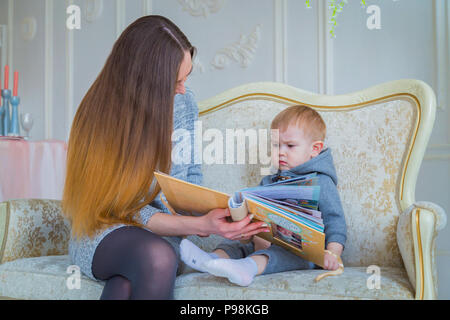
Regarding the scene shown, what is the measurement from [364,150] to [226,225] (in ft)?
2.14

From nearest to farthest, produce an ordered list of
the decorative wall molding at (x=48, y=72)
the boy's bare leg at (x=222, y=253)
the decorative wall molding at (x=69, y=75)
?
the boy's bare leg at (x=222, y=253)
the decorative wall molding at (x=69, y=75)
the decorative wall molding at (x=48, y=72)

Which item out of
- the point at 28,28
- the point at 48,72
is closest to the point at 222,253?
the point at 48,72

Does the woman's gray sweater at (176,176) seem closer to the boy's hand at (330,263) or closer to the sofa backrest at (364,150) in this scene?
the sofa backrest at (364,150)

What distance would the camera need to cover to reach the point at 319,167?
1.40 m

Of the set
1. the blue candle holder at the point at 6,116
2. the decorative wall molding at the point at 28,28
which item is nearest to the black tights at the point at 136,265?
the blue candle holder at the point at 6,116

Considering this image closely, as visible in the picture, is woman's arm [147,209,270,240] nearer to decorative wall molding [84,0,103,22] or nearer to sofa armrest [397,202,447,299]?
sofa armrest [397,202,447,299]

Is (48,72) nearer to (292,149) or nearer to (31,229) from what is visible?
(31,229)

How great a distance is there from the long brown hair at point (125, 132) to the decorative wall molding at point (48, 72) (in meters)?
2.10

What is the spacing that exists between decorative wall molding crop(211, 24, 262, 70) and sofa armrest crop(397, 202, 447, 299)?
1.49 metres

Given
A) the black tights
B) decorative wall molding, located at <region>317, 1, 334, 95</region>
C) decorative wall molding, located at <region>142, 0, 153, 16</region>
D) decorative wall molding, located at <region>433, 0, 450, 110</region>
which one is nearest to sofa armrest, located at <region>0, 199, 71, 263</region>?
the black tights

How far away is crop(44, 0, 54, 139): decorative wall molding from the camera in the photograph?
10.3 ft

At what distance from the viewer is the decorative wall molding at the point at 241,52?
2.39 m

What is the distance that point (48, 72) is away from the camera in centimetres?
314

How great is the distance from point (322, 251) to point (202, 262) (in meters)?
0.29
